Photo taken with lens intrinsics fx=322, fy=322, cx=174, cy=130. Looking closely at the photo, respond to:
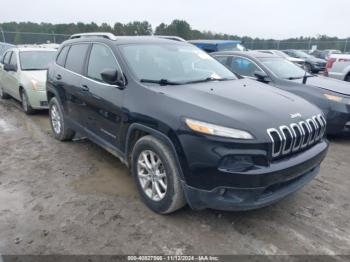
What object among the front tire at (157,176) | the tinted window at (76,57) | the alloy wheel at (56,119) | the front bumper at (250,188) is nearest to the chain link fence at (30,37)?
the alloy wheel at (56,119)

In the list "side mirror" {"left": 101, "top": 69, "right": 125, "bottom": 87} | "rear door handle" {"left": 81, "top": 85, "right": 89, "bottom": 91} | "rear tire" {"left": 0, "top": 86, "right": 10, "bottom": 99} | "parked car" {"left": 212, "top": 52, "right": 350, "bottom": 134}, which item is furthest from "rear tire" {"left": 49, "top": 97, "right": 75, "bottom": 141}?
"rear tire" {"left": 0, "top": 86, "right": 10, "bottom": 99}

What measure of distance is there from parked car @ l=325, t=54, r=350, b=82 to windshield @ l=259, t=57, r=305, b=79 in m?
4.09

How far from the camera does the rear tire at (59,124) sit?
17.7 ft

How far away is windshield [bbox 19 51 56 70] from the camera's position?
805 centimetres

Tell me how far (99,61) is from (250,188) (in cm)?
261

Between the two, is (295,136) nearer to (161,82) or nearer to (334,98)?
(161,82)

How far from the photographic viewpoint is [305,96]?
19.5 ft

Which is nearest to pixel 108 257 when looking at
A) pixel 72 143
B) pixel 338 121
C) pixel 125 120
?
pixel 125 120

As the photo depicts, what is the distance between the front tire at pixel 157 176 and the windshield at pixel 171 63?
0.85 m

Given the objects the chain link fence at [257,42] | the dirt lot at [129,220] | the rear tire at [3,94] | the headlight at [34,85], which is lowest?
the dirt lot at [129,220]

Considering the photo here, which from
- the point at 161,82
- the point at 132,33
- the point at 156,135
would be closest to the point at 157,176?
the point at 156,135

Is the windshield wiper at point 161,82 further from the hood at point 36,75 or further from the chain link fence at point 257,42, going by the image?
the chain link fence at point 257,42

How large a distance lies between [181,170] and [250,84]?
1.70 metres

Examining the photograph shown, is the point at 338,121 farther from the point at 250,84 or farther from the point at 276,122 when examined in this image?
the point at 276,122
